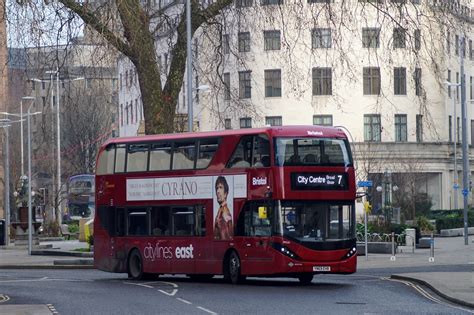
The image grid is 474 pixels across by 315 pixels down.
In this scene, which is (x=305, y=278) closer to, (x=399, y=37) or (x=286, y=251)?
(x=286, y=251)

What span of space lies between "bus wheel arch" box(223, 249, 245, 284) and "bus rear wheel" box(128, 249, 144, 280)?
3856 mm

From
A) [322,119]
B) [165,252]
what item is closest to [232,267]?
[165,252]

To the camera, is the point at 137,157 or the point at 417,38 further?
the point at 137,157

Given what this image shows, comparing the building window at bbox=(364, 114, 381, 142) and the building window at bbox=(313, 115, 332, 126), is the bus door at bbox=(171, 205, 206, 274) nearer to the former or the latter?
the building window at bbox=(364, 114, 381, 142)

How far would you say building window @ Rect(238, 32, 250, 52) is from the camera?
35.7 m

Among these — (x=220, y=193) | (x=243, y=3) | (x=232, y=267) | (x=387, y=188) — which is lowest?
(x=232, y=267)

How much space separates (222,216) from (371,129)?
55313mm

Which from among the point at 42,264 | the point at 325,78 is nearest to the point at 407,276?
the point at 42,264

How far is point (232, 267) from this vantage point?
32.1 m

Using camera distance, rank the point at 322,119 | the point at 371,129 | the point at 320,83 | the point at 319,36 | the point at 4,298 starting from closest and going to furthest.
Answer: the point at 4,298
the point at 319,36
the point at 320,83
the point at 371,129
the point at 322,119

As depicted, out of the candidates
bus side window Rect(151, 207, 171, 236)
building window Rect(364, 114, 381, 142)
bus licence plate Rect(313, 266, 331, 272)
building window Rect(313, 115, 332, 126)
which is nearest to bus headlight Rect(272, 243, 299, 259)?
bus licence plate Rect(313, 266, 331, 272)

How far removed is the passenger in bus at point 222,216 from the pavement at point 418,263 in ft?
15.1

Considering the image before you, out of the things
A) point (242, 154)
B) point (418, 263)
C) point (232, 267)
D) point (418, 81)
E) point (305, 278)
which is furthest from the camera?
point (418, 263)

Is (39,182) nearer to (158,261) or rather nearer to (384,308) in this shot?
(158,261)
